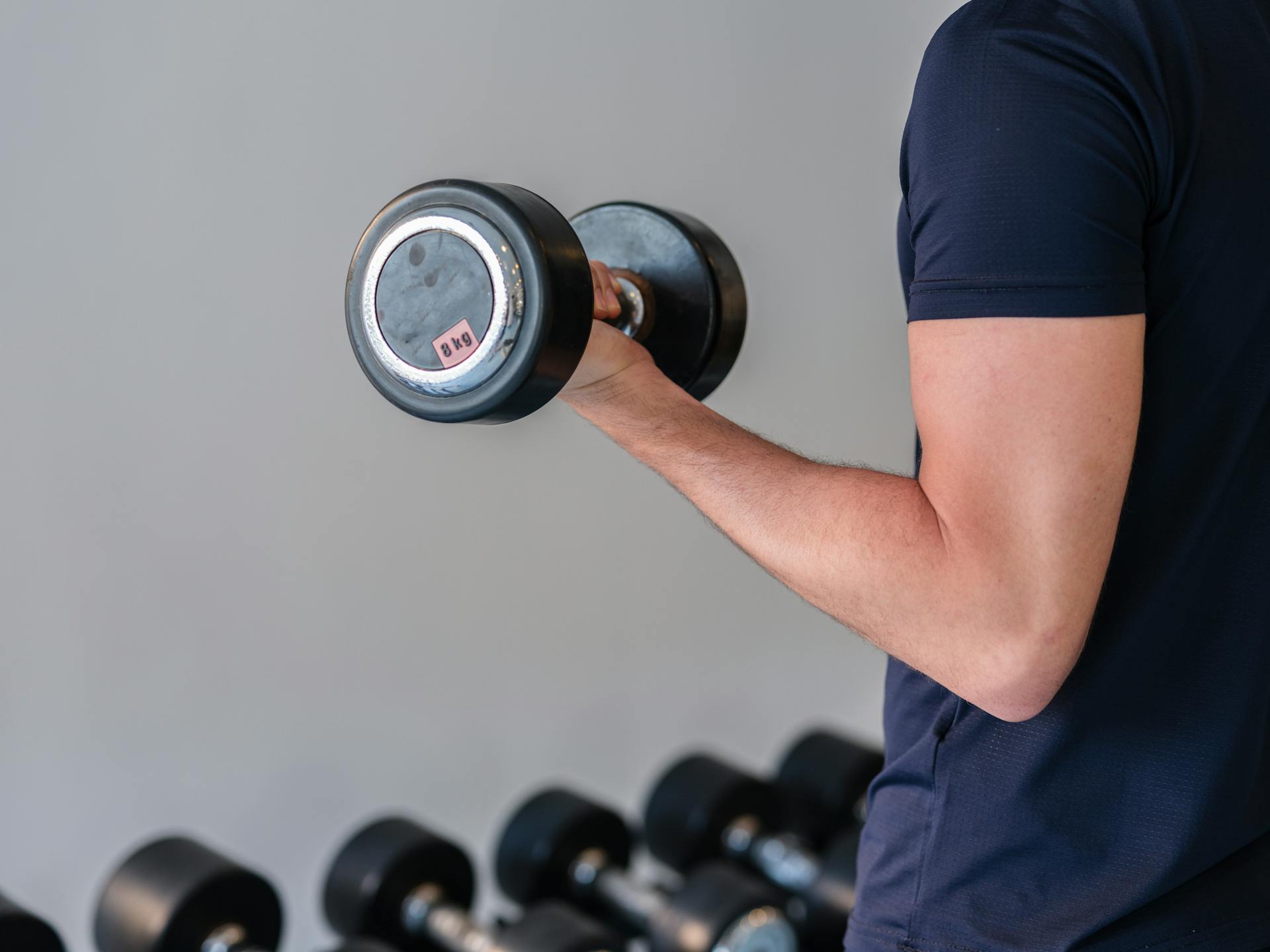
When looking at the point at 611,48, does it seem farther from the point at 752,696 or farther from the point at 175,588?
the point at 752,696

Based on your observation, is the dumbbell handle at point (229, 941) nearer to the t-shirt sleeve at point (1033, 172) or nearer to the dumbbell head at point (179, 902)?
the dumbbell head at point (179, 902)

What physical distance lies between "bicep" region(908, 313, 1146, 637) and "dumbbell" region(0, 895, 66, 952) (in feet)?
3.51

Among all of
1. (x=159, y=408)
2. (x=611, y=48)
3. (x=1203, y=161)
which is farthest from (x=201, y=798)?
(x=1203, y=161)

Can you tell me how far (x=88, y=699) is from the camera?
5.01 ft

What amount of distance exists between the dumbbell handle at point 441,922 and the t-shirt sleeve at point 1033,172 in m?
1.21

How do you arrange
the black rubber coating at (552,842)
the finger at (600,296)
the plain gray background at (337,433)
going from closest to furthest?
the finger at (600,296)
the plain gray background at (337,433)
the black rubber coating at (552,842)

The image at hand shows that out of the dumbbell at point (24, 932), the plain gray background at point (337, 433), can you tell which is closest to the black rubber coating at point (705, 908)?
the plain gray background at point (337, 433)

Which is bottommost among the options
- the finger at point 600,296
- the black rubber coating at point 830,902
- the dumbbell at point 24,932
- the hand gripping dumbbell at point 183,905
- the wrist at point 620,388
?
the black rubber coating at point 830,902

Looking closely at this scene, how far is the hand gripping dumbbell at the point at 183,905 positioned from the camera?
4.47 ft

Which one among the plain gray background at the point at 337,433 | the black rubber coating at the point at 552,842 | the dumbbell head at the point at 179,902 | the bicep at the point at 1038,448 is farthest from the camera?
the black rubber coating at the point at 552,842

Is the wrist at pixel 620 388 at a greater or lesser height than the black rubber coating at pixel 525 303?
lesser

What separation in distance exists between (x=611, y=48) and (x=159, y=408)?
0.88 metres

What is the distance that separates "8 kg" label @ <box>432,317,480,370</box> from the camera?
0.74 metres

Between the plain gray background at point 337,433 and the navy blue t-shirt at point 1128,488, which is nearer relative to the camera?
the navy blue t-shirt at point 1128,488
